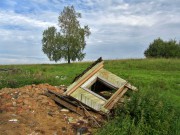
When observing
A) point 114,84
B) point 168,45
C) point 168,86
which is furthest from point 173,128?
point 168,45

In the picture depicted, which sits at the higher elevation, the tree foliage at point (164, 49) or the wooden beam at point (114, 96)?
the tree foliage at point (164, 49)

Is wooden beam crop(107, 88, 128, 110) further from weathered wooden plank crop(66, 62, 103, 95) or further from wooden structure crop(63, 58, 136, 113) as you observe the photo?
weathered wooden plank crop(66, 62, 103, 95)

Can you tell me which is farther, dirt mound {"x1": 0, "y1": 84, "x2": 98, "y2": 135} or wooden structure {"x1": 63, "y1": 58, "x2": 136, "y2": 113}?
wooden structure {"x1": 63, "y1": 58, "x2": 136, "y2": 113}

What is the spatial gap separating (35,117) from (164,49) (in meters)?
50.1

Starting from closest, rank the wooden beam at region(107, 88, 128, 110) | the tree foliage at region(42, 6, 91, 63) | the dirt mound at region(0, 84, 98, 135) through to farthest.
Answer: the dirt mound at region(0, 84, 98, 135) → the wooden beam at region(107, 88, 128, 110) → the tree foliage at region(42, 6, 91, 63)

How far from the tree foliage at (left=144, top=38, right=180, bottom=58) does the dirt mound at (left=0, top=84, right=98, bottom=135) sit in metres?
46.9

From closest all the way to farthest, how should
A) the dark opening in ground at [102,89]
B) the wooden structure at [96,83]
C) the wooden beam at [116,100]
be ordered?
the wooden structure at [96,83] → the wooden beam at [116,100] → the dark opening in ground at [102,89]

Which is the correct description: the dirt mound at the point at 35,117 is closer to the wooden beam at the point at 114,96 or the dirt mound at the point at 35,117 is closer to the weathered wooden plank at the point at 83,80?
the weathered wooden plank at the point at 83,80

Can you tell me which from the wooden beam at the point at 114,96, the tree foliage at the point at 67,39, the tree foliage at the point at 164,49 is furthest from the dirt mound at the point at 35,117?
the tree foliage at the point at 164,49

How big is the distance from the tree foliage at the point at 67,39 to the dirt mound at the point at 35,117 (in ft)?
123

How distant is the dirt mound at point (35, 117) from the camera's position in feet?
27.2

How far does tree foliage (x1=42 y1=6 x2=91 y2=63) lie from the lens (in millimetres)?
47656

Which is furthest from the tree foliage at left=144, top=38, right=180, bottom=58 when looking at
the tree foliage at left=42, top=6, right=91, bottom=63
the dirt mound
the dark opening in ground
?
the dirt mound

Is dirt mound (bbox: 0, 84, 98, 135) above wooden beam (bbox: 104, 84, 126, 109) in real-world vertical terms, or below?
below
